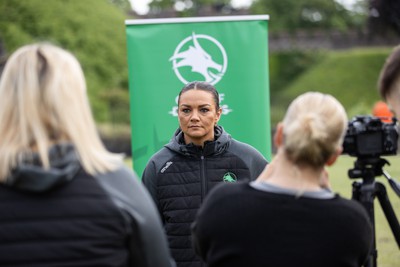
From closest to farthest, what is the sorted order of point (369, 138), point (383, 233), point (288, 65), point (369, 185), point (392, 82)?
1. point (392, 82)
2. point (369, 138)
3. point (369, 185)
4. point (383, 233)
5. point (288, 65)

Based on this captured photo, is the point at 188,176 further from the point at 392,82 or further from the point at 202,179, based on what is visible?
the point at 392,82

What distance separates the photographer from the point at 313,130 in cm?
264

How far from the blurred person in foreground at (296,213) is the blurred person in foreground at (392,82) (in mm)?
549

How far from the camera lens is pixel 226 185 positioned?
109 inches

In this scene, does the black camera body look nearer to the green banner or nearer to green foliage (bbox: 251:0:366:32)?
the green banner

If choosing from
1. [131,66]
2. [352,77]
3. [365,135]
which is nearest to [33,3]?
[352,77]

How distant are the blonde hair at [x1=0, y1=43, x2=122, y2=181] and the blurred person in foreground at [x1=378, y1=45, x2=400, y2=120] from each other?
1288 mm

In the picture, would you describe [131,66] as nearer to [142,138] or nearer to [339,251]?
[142,138]

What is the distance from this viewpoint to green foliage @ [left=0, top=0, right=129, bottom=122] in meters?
33.5

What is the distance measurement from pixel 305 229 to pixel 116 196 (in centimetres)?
68

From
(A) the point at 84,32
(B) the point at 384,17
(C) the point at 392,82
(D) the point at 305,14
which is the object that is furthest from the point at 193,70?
(D) the point at 305,14

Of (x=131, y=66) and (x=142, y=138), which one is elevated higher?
(x=131, y=66)

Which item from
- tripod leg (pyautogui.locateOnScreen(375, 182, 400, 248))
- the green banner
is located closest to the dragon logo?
the green banner

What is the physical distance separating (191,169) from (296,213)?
6.48 feet
